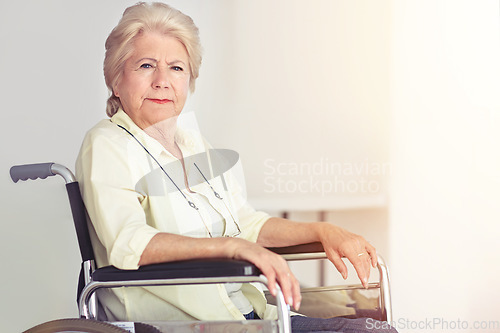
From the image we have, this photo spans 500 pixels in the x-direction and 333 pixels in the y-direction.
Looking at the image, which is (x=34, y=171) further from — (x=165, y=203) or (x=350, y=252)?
(x=350, y=252)

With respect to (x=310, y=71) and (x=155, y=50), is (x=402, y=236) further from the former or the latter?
(x=155, y=50)

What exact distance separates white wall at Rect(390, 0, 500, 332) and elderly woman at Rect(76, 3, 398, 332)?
3.03 ft

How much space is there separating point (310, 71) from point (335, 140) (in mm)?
272

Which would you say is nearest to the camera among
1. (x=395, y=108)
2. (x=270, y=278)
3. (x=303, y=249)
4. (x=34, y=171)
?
(x=270, y=278)

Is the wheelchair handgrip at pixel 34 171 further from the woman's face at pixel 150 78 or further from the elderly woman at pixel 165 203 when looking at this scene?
the woman's face at pixel 150 78

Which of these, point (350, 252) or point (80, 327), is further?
Answer: point (350, 252)

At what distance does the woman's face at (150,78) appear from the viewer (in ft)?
4.71

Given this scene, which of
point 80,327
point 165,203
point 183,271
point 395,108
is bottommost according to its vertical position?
point 80,327

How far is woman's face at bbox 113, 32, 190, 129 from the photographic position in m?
1.43

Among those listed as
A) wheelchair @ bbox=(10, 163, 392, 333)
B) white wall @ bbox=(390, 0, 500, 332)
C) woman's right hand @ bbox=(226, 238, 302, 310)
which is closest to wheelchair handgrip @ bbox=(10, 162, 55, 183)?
wheelchair @ bbox=(10, 163, 392, 333)

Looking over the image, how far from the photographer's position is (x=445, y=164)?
2.24 m

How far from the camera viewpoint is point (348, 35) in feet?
7.27

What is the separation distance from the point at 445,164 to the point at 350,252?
1.03 meters

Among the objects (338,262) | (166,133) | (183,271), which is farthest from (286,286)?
(166,133)
